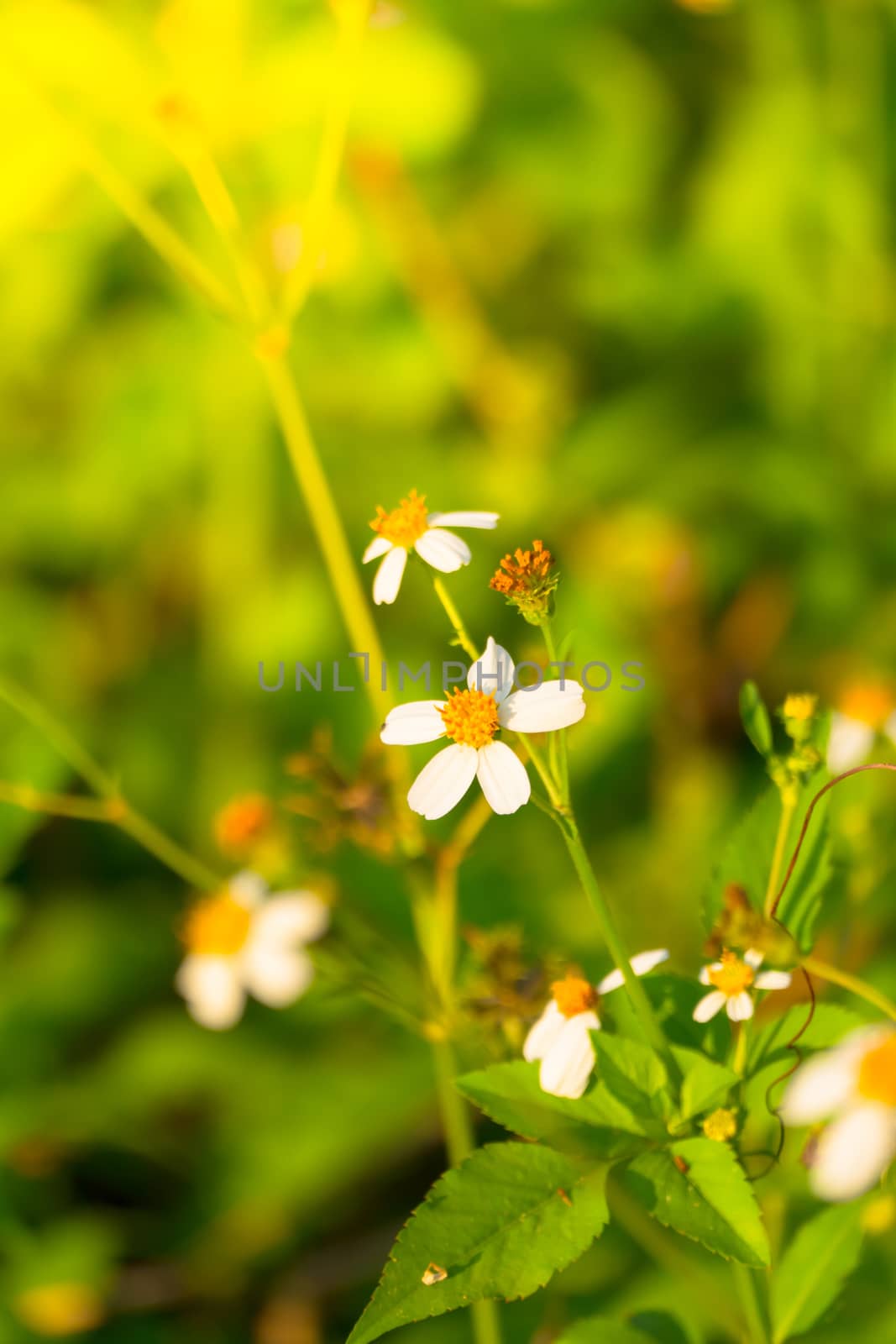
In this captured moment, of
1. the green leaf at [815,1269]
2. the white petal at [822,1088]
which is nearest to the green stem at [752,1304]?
the green leaf at [815,1269]

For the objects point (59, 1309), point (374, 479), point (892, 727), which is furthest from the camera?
point (374, 479)

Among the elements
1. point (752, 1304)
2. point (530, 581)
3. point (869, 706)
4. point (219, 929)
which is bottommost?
point (752, 1304)

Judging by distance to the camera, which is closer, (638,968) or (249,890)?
(638,968)

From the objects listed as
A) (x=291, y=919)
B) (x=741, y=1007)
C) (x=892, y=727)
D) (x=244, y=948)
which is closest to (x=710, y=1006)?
(x=741, y=1007)

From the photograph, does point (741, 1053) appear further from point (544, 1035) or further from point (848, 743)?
point (848, 743)

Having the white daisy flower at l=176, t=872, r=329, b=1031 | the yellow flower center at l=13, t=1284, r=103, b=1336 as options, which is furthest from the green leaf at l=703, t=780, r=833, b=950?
the yellow flower center at l=13, t=1284, r=103, b=1336

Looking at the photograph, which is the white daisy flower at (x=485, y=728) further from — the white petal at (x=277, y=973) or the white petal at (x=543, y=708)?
the white petal at (x=277, y=973)

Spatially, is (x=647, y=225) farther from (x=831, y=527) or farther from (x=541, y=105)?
(x=831, y=527)
